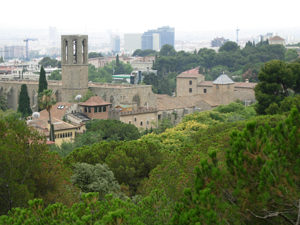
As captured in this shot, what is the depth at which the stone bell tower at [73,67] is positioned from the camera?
59.5 meters

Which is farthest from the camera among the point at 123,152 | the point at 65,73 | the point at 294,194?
the point at 65,73

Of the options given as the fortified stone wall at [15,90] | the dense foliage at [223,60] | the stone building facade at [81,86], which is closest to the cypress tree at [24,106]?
the stone building facade at [81,86]

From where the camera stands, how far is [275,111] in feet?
107

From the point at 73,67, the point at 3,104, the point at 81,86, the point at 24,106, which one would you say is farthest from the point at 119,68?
the point at 24,106

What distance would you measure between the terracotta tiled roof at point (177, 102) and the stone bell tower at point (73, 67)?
6.66 metres

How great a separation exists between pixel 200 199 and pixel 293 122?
2096mm

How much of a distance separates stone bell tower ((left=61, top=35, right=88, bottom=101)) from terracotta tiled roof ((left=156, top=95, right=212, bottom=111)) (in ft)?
21.9

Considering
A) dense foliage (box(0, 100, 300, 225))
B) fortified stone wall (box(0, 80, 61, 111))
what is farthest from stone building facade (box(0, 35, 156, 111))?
dense foliage (box(0, 100, 300, 225))

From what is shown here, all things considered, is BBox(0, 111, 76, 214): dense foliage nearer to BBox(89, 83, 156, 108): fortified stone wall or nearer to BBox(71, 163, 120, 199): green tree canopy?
BBox(71, 163, 120, 199): green tree canopy

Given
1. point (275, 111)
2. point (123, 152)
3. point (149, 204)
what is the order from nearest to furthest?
point (149, 204) < point (123, 152) < point (275, 111)

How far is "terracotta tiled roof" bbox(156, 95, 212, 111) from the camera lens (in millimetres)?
57156

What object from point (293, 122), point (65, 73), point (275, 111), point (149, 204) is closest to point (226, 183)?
point (293, 122)

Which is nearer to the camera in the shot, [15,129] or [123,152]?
[15,129]

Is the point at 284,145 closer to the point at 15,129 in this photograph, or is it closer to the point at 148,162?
the point at 15,129
